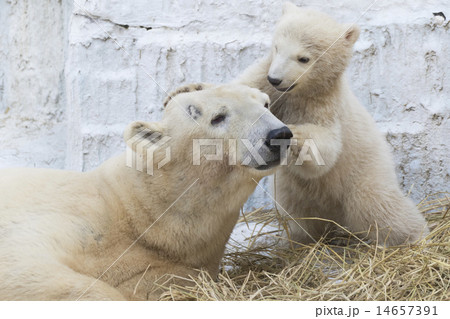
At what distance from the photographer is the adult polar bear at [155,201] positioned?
225 centimetres

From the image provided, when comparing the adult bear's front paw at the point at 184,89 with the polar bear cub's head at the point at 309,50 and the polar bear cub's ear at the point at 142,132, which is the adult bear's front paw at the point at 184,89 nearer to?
the polar bear cub's ear at the point at 142,132

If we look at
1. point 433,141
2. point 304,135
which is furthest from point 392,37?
point 304,135

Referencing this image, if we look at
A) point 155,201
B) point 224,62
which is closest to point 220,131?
point 155,201

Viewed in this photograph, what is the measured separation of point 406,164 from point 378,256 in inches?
42.6

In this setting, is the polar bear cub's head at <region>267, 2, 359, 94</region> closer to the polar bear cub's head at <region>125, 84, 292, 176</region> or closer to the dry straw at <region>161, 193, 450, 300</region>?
the polar bear cub's head at <region>125, 84, 292, 176</region>

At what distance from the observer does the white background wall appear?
11.9 ft

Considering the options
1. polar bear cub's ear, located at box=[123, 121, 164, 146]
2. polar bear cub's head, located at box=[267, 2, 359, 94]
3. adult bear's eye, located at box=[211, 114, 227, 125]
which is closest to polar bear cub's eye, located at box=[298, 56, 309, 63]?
polar bear cub's head, located at box=[267, 2, 359, 94]

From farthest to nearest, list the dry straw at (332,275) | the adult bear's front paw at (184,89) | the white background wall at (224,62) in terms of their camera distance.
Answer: the white background wall at (224,62)
the adult bear's front paw at (184,89)
the dry straw at (332,275)

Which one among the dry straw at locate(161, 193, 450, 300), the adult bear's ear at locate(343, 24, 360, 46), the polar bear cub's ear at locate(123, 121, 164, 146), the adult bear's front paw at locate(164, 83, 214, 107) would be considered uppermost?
the adult bear's ear at locate(343, 24, 360, 46)

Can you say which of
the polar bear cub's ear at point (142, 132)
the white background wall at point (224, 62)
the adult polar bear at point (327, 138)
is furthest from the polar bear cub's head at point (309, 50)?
the white background wall at point (224, 62)

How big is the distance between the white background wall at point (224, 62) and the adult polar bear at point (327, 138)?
494 millimetres

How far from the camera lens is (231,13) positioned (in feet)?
12.1
